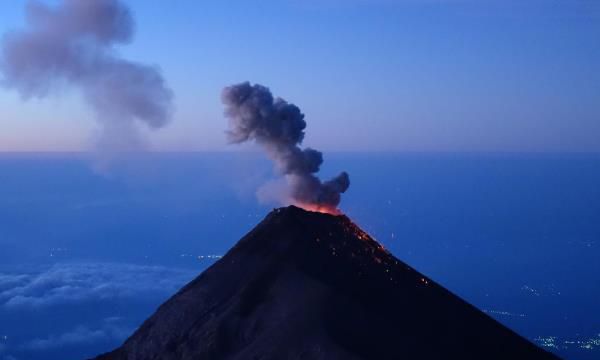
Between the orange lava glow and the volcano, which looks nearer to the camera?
the volcano

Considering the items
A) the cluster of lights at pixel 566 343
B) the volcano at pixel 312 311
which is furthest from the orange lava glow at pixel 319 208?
the cluster of lights at pixel 566 343

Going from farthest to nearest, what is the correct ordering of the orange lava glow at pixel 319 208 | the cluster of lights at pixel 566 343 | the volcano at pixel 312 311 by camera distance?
the cluster of lights at pixel 566 343
the orange lava glow at pixel 319 208
the volcano at pixel 312 311

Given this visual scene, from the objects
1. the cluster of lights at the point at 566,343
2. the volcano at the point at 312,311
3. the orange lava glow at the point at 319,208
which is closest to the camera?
the volcano at the point at 312,311

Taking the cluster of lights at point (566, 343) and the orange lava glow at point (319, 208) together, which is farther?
the cluster of lights at point (566, 343)

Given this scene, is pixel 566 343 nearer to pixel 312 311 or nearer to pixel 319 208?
pixel 319 208

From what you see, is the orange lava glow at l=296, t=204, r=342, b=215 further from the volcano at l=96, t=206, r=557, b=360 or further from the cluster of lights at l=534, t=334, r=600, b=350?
Answer: the cluster of lights at l=534, t=334, r=600, b=350

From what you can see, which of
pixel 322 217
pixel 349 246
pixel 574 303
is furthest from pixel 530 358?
pixel 574 303

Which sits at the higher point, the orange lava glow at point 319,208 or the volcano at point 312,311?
the orange lava glow at point 319,208

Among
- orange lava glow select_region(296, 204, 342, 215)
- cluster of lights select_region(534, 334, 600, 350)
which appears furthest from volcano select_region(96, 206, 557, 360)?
cluster of lights select_region(534, 334, 600, 350)

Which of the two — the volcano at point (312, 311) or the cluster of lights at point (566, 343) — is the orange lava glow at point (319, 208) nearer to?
the volcano at point (312, 311)
